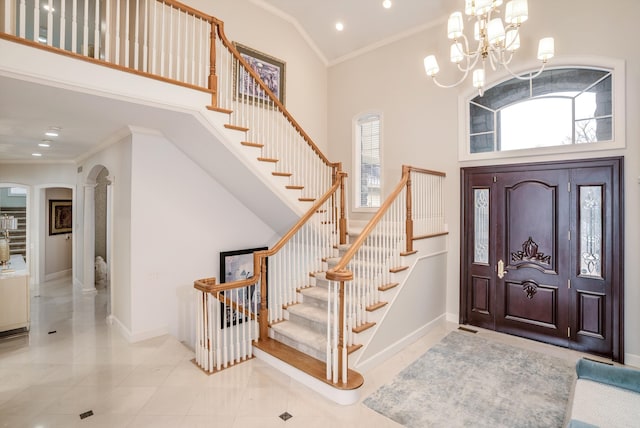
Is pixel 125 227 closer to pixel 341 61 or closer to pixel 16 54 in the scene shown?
pixel 16 54

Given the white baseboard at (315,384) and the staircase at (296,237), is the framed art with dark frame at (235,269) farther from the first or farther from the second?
the white baseboard at (315,384)

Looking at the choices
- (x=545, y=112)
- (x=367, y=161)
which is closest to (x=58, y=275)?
(x=367, y=161)

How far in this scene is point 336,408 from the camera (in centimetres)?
302

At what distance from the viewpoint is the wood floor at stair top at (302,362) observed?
3.16 metres

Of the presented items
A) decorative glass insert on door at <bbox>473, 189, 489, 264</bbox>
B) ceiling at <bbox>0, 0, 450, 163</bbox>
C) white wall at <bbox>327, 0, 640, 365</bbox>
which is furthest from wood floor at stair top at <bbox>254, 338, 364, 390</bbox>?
ceiling at <bbox>0, 0, 450, 163</bbox>

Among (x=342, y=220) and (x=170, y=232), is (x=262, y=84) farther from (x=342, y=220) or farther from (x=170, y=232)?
(x=170, y=232)

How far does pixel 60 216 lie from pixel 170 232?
5.70m

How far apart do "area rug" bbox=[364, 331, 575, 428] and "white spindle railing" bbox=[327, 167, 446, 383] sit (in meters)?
0.63

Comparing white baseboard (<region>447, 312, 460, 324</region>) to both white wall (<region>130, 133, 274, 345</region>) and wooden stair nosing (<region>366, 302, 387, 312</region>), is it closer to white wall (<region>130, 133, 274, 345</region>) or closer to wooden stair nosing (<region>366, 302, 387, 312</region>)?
wooden stair nosing (<region>366, 302, 387, 312</region>)

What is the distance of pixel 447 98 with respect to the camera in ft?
17.6

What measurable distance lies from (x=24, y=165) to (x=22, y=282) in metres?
4.40

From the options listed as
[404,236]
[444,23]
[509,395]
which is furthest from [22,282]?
[444,23]

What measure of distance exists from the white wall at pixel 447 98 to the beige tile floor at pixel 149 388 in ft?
5.50

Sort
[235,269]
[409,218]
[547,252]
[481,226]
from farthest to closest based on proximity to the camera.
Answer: [235,269] → [481,226] → [547,252] → [409,218]
